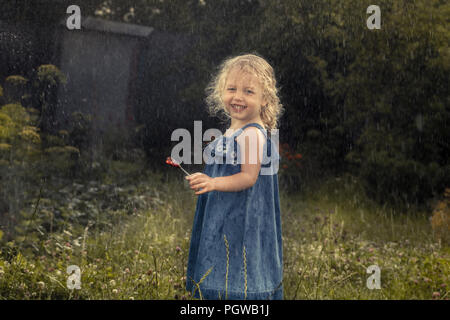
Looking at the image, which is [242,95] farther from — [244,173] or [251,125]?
[244,173]

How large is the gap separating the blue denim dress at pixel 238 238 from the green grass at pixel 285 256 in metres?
0.24

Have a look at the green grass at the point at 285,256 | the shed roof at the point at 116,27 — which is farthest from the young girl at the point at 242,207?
the shed roof at the point at 116,27

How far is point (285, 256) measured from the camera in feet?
15.4

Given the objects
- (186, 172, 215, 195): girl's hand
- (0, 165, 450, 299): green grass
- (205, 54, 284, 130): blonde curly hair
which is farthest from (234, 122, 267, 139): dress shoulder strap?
(0, 165, 450, 299): green grass

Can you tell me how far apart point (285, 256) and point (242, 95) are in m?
2.35

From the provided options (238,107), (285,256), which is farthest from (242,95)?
(285,256)

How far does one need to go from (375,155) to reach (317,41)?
228 centimetres

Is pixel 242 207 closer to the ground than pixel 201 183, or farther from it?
closer to the ground

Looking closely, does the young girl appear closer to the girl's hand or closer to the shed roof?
the girl's hand

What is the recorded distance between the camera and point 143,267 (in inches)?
155

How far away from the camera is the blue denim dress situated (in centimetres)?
278

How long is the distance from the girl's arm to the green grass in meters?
0.52

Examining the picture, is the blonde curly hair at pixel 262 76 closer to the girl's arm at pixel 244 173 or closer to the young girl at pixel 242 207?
the young girl at pixel 242 207

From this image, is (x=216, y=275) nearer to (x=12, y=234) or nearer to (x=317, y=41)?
(x=12, y=234)
